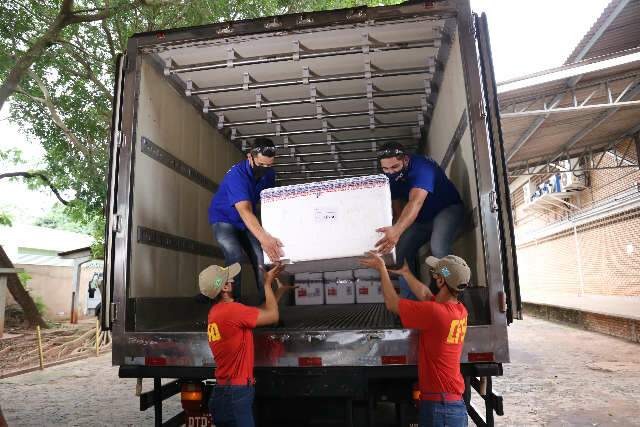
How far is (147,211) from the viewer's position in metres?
3.62

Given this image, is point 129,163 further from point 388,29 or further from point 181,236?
point 388,29

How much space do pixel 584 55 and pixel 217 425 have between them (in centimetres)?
976

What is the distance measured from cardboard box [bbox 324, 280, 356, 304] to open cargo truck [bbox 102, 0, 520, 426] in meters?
0.99

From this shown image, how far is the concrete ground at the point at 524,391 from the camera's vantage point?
15.8ft

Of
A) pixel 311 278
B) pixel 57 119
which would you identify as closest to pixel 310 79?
pixel 311 278

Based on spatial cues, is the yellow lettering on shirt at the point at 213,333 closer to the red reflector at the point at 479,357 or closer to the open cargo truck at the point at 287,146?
the open cargo truck at the point at 287,146

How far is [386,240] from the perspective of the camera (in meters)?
2.70

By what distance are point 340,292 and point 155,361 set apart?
3.06 m

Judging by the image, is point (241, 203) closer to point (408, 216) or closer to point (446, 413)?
point (408, 216)

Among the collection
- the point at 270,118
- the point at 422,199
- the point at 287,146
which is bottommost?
the point at 422,199

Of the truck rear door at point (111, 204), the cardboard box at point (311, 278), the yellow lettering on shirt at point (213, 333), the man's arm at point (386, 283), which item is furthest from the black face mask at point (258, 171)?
the cardboard box at point (311, 278)

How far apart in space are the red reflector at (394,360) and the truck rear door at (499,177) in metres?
0.65

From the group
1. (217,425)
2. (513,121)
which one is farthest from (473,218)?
(513,121)

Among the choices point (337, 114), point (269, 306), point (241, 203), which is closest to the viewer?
point (269, 306)
